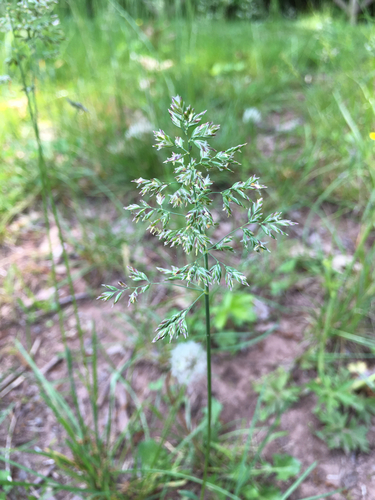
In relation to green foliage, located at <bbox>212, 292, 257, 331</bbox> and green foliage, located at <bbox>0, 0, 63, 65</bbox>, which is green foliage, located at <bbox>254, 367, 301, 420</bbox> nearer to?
green foliage, located at <bbox>212, 292, 257, 331</bbox>

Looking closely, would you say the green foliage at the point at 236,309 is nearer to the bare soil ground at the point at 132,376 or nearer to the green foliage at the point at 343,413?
the bare soil ground at the point at 132,376

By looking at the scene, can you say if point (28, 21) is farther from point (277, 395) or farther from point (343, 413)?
point (343, 413)

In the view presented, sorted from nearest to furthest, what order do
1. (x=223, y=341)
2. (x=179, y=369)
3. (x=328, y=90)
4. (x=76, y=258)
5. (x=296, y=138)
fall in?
(x=179, y=369), (x=223, y=341), (x=76, y=258), (x=296, y=138), (x=328, y=90)

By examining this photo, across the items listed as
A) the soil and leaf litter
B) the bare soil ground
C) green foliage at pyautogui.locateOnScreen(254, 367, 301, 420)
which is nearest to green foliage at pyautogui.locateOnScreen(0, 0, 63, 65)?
the soil and leaf litter

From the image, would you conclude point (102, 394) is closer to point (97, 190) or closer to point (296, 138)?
point (97, 190)

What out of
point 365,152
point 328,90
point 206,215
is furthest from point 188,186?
point 328,90
